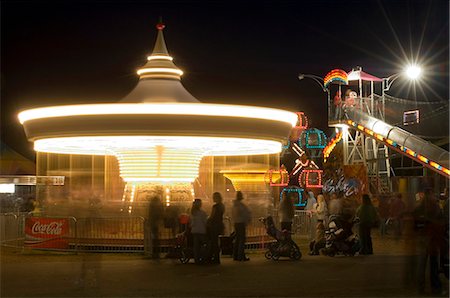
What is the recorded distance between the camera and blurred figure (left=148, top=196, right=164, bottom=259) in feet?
49.1

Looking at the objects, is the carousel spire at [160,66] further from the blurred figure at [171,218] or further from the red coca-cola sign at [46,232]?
the blurred figure at [171,218]

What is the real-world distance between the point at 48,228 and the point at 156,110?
4.49 metres

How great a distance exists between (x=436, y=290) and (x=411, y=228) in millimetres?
1058

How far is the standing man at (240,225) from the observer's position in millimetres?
15031

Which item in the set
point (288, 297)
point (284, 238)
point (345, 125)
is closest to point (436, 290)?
point (288, 297)

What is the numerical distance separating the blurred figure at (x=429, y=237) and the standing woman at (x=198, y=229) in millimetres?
4798

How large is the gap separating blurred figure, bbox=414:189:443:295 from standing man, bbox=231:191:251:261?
4.94 metres

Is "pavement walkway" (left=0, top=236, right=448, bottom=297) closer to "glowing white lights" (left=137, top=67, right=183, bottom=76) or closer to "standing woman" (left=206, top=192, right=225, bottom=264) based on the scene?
"standing woman" (left=206, top=192, right=225, bottom=264)

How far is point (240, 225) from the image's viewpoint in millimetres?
15273

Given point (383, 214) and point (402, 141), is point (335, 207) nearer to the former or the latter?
point (383, 214)

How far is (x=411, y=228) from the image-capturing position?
11039mm

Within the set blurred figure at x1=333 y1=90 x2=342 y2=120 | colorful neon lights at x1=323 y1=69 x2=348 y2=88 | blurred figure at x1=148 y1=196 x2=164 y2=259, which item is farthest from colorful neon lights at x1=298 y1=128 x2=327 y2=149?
blurred figure at x1=148 y1=196 x2=164 y2=259

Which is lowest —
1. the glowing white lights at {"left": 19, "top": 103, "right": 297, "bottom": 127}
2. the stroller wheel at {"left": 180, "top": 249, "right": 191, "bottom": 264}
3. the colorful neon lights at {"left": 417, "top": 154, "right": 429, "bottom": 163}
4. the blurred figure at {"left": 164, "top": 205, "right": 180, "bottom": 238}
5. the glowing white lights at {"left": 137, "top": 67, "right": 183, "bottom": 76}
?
the stroller wheel at {"left": 180, "top": 249, "right": 191, "bottom": 264}

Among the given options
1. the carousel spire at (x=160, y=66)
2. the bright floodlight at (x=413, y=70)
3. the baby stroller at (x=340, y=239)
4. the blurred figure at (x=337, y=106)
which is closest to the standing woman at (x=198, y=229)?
the baby stroller at (x=340, y=239)
